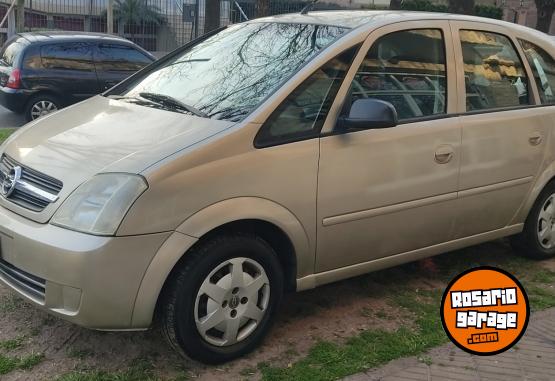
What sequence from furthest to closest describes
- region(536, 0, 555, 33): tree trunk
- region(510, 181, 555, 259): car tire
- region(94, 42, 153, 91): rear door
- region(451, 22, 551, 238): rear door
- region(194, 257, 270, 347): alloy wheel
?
1. region(536, 0, 555, 33): tree trunk
2. region(94, 42, 153, 91): rear door
3. region(510, 181, 555, 259): car tire
4. region(451, 22, 551, 238): rear door
5. region(194, 257, 270, 347): alloy wheel

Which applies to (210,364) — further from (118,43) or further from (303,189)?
(118,43)

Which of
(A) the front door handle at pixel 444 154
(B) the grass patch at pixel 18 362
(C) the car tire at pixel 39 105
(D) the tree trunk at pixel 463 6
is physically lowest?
(C) the car tire at pixel 39 105

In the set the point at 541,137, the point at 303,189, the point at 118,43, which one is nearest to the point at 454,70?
the point at 541,137

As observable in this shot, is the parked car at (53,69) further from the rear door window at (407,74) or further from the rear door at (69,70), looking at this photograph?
the rear door window at (407,74)

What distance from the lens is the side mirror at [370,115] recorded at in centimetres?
351

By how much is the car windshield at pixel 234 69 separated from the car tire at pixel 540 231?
2.15 meters

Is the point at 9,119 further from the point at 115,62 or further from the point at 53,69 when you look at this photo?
the point at 115,62

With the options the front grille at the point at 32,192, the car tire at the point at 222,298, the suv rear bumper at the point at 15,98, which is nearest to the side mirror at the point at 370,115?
the car tire at the point at 222,298

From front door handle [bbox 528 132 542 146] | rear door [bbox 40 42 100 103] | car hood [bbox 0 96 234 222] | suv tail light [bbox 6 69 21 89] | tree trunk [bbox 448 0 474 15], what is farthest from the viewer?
tree trunk [bbox 448 0 474 15]

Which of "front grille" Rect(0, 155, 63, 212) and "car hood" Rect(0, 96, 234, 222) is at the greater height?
"car hood" Rect(0, 96, 234, 222)

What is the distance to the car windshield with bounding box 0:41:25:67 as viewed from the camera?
1039cm

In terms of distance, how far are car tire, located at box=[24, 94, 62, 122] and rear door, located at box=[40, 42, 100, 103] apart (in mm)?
152

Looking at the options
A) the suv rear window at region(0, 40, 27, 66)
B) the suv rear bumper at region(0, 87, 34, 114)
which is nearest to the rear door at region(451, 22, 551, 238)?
the suv rear bumper at region(0, 87, 34, 114)

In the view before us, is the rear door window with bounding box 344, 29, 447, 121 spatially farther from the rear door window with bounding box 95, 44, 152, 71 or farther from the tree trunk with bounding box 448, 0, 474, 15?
the tree trunk with bounding box 448, 0, 474, 15
